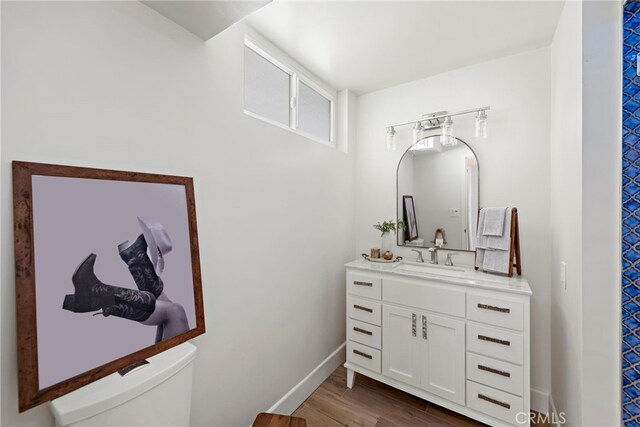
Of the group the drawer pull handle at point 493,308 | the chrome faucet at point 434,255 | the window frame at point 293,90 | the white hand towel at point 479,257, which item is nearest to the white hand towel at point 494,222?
the white hand towel at point 479,257

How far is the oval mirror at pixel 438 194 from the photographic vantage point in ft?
7.15

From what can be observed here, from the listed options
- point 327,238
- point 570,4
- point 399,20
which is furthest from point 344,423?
point 570,4

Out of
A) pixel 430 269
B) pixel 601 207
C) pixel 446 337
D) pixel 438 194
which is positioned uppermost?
pixel 438 194

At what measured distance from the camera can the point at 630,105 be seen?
3.65 ft

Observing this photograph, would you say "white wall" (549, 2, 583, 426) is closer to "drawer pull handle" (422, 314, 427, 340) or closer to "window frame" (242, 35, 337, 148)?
"drawer pull handle" (422, 314, 427, 340)

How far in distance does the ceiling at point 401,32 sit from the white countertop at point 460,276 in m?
1.63

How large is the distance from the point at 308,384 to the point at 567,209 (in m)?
2.05

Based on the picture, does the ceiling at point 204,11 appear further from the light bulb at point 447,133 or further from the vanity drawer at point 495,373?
the vanity drawer at point 495,373

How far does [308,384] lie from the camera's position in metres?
2.06

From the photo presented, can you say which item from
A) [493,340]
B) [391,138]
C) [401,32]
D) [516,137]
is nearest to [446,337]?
[493,340]

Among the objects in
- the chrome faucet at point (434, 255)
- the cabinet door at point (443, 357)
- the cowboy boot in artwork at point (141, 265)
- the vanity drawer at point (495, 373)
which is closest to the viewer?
the cowboy boot in artwork at point (141, 265)

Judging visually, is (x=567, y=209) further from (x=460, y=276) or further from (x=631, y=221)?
(x=460, y=276)

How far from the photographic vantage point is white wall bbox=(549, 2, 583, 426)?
48.6 inches

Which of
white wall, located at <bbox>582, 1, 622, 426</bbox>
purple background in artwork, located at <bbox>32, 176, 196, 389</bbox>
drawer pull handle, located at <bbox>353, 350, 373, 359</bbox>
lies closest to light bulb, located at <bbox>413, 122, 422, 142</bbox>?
white wall, located at <bbox>582, 1, 622, 426</bbox>
